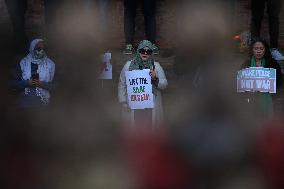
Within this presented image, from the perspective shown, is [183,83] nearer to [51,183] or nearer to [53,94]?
[53,94]

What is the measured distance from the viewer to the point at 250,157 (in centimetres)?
677

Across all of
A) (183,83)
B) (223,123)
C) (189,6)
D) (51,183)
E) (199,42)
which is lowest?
(51,183)

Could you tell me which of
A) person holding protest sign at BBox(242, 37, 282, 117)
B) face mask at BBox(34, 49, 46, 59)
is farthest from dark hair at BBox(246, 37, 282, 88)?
face mask at BBox(34, 49, 46, 59)

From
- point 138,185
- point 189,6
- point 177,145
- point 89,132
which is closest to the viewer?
point 138,185

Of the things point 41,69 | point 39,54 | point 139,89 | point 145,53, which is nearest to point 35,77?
point 41,69

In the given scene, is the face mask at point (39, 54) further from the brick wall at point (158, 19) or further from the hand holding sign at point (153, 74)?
the brick wall at point (158, 19)

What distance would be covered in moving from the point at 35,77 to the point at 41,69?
146 mm

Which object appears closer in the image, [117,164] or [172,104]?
[117,164]

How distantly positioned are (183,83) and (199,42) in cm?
86

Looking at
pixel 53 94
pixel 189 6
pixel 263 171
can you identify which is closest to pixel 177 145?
pixel 263 171

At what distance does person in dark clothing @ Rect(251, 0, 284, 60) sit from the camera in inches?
354

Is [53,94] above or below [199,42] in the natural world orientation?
below

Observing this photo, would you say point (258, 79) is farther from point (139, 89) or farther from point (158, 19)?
point (158, 19)

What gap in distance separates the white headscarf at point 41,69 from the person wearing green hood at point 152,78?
94 centimetres
